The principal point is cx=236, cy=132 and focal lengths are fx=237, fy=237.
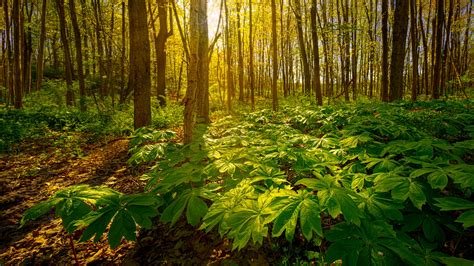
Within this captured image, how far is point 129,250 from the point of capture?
2.69 m

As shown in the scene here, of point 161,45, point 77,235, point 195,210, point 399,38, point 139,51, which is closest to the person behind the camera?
point 195,210

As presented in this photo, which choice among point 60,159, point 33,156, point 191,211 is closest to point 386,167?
point 191,211

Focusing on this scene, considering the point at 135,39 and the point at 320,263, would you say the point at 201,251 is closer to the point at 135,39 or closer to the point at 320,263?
the point at 320,263

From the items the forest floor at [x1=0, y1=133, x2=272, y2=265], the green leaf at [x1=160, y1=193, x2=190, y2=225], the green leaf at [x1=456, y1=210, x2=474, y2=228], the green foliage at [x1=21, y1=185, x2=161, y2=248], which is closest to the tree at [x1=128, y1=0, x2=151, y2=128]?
the forest floor at [x1=0, y1=133, x2=272, y2=265]

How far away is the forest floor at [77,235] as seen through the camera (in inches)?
99.0

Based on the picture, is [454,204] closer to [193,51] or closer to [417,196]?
[417,196]

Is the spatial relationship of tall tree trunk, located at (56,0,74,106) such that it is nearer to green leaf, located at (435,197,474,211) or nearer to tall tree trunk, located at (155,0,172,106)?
tall tree trunk, located at (155,0,172,106)

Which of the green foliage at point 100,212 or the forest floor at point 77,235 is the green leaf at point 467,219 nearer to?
the forest floor at point 77,235

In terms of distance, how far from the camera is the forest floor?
251 centimetres

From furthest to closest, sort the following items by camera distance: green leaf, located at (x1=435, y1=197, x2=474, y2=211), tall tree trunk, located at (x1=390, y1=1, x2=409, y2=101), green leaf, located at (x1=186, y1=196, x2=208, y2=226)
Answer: tall tree trunk, located at (x1=390, y1=1, x2=409, y2=101)
green leaf, located at (x1=186, y1=196, x2=208, y2=226)
green leaf, located at (x1=435, y1=197, x2=474, y2=211)

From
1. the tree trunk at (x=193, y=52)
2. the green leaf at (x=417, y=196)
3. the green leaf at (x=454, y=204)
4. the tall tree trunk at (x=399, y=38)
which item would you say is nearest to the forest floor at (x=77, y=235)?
the green leaf at (x=417, y=196)

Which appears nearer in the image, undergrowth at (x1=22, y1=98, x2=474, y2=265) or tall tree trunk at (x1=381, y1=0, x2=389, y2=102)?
undergrowth at (x1=22, y1=98, x2=474, y2=265)

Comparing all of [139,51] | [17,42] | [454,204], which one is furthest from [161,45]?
[454,204]

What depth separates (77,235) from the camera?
3.03 meters
